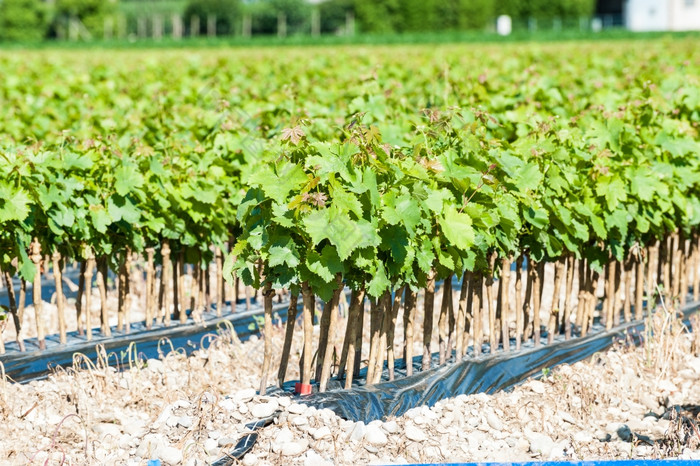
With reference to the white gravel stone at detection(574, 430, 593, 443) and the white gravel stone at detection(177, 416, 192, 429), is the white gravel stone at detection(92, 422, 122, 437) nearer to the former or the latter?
the white gravel stone at detection(177, 416, 192, 429)

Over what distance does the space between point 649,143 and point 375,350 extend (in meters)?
2.64

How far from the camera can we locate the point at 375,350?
4730 millimetres

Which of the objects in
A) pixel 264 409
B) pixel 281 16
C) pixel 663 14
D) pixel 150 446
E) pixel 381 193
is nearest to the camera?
pixel 150 446

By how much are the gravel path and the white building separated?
72.3 meters

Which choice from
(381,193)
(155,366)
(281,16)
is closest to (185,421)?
(155,366)

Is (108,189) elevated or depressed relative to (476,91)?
depressed

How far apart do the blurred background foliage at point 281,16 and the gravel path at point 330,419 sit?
83.5 metres

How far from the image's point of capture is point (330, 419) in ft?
14.1

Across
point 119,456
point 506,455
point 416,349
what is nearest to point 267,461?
point 119,456

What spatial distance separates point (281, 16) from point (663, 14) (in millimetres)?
45068

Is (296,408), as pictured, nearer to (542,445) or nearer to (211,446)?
(211,446)

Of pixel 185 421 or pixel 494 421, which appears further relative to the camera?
pixel 494 421

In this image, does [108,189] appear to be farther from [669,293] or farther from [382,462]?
[669,293]

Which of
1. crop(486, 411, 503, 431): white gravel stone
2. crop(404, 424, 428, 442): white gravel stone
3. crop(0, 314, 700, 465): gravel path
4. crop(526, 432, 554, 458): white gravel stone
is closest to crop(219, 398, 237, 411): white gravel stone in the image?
crop(0, 314, 700, 465): gravel path
